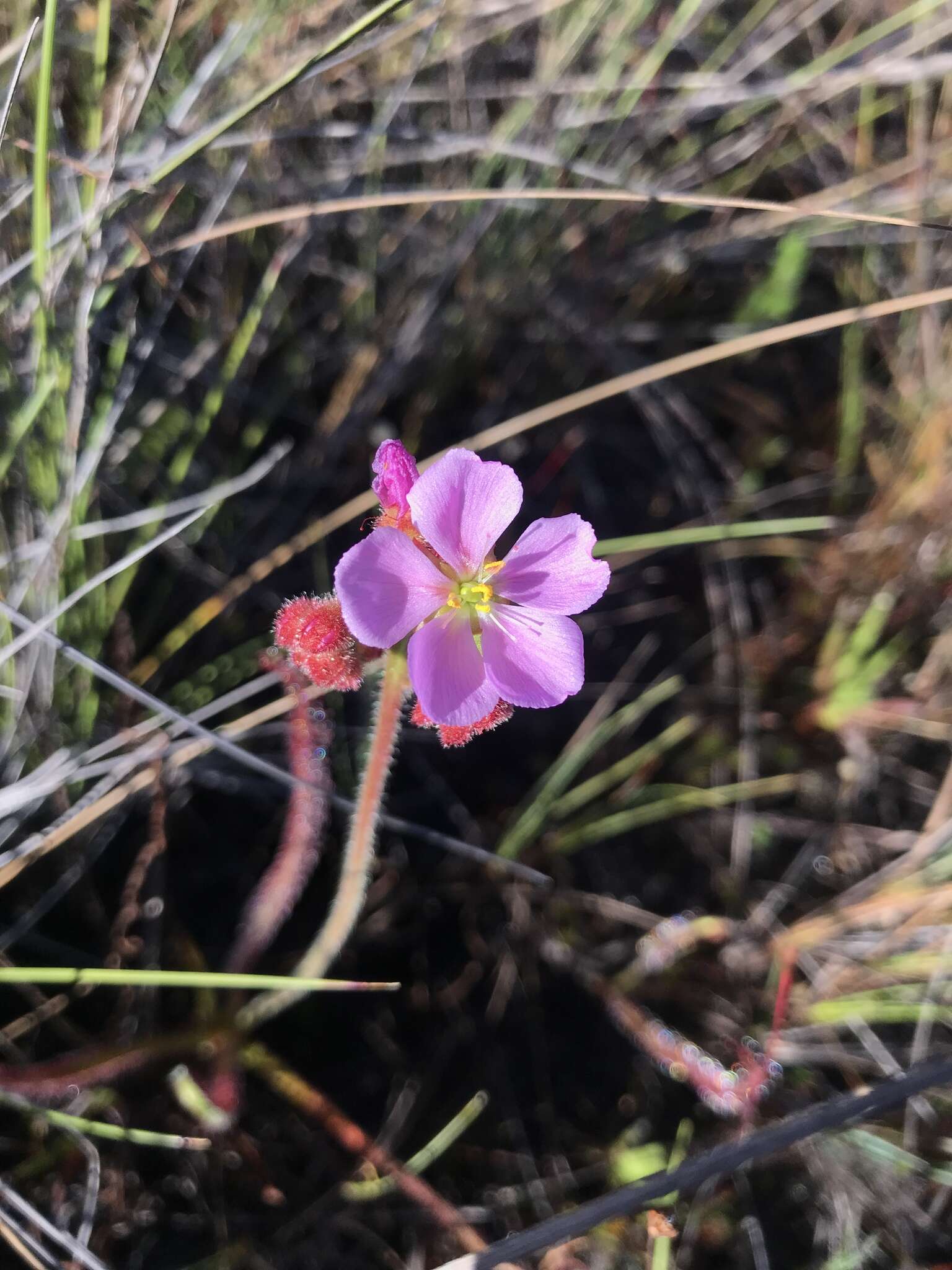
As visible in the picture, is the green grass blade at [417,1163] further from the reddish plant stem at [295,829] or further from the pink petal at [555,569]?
the pink petal at [555,569]

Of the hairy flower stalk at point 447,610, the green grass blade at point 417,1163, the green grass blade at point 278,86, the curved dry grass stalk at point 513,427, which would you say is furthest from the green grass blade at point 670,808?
the green grass blade at point 278,86

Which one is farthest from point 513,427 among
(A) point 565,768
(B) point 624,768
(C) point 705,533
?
(B) point 624,768

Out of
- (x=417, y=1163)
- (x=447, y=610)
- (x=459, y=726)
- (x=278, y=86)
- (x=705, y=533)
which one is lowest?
(x=417, y=1163)

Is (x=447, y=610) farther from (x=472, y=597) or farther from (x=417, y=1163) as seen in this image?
(x=417, y=1163)

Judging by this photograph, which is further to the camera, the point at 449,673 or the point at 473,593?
the point at 473,593

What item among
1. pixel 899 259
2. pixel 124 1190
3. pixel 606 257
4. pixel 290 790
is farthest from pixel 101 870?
pixel 899 259

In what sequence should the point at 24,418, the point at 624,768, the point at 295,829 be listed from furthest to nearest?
the point at 624,768 → the point at 295,829 → the point at 24,418

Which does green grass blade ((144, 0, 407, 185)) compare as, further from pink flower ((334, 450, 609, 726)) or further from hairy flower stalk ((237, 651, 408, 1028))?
hairy flower stalk ((237, 651, 408, 1028))
